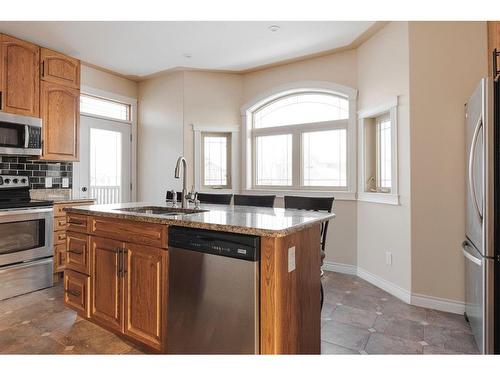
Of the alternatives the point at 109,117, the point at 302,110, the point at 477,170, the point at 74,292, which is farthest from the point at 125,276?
the point at 109,117

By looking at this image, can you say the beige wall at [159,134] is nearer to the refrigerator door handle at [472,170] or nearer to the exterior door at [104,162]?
the exterior door at [104,162]

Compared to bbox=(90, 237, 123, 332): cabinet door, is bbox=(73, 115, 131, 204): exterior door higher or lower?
higher

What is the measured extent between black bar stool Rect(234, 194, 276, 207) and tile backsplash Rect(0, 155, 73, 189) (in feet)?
8.20

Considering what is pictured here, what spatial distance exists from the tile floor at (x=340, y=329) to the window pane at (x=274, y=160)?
1912 millimetres

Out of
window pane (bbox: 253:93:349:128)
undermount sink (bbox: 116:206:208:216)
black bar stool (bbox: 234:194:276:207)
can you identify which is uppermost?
window pane (bbox: 253:93:349:128)

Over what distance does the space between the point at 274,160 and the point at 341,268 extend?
1732 mm

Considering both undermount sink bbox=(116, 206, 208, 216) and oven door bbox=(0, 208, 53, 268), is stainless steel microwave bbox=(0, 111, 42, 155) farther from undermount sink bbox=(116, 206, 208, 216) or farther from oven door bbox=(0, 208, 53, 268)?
undermount sink bbox=(116, 206, 208, 216)

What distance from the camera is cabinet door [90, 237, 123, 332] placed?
2150 millimetres

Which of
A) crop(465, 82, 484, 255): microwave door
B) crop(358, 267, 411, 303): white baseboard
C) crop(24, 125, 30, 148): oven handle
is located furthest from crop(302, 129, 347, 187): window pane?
crop(24, 125, 30, 148): oven handle

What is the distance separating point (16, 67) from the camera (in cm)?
344

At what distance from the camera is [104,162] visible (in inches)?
186

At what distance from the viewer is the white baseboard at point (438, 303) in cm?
276

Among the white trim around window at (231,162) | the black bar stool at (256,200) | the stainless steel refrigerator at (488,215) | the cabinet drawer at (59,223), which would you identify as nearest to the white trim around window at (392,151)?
the stainless steel refrigerator at (488,215)
